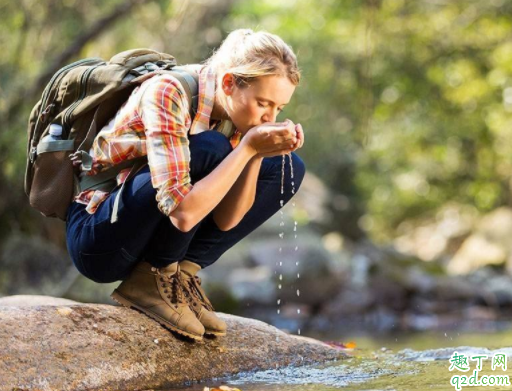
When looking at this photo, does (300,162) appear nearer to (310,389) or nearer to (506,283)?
(310,389)

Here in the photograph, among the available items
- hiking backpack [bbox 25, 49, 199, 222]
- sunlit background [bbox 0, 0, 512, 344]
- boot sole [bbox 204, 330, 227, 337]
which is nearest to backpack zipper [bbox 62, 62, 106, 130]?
hiking backpack [bbox 25, 49, 199, 222]

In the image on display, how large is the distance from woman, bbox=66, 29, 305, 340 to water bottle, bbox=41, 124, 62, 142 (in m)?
0.16

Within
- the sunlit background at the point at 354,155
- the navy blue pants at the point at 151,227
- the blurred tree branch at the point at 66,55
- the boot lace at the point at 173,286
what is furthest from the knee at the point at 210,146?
the blurred tree branch at the point at 66,55

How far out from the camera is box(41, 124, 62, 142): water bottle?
303 cm

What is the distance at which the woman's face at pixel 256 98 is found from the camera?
9.12ft

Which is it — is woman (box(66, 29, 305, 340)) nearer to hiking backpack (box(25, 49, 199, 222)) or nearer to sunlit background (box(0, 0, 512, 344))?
hiking backpack (box(25, 49, 199, 222))

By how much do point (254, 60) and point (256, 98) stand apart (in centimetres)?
12

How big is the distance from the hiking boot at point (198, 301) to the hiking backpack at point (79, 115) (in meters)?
0.43

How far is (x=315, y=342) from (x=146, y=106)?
1510mm

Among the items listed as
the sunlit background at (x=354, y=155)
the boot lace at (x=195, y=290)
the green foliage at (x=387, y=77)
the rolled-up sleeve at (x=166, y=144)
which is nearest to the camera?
the rolled-up sleeve at (x=166, y=144)

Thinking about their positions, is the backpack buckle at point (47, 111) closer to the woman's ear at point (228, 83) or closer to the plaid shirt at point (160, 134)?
the plaid shirt at point (160, 134)

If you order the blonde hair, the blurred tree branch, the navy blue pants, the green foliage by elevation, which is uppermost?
the green foliage

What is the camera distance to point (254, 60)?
2.79 metres

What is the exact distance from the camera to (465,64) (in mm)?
14961
